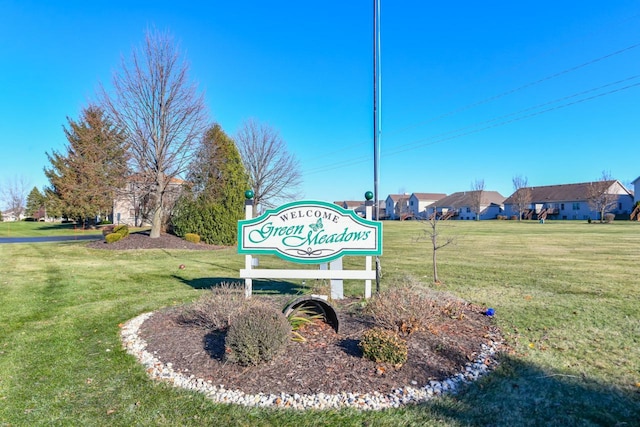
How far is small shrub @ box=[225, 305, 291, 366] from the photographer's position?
12.2 feet

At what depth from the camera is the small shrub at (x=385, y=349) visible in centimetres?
377

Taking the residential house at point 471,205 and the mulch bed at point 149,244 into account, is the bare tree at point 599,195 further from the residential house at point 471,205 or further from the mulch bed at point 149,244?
the mulch bed at point 149,244

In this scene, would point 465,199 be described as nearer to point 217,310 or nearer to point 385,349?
point 217,310

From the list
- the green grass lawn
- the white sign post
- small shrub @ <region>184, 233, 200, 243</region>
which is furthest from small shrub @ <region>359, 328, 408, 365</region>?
small shrub @ <region>184, 233, 200, 243</region>

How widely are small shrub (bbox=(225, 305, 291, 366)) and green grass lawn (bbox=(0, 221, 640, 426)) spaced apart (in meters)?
0.58

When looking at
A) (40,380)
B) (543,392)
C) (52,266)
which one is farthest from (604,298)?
(52,266)

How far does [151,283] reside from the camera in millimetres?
9289

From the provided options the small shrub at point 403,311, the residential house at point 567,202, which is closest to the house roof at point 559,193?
the residential house at point 567,202

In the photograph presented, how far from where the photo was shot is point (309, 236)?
6195 mm

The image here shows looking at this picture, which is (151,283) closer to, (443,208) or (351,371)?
(351,371)

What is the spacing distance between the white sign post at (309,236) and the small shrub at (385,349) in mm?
2247

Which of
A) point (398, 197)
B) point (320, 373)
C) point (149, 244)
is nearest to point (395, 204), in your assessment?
point (398, 197)

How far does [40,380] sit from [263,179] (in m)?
28.0

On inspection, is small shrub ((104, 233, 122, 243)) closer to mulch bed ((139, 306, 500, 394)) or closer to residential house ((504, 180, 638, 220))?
mulch bed ((139, 306, 500, 394))
